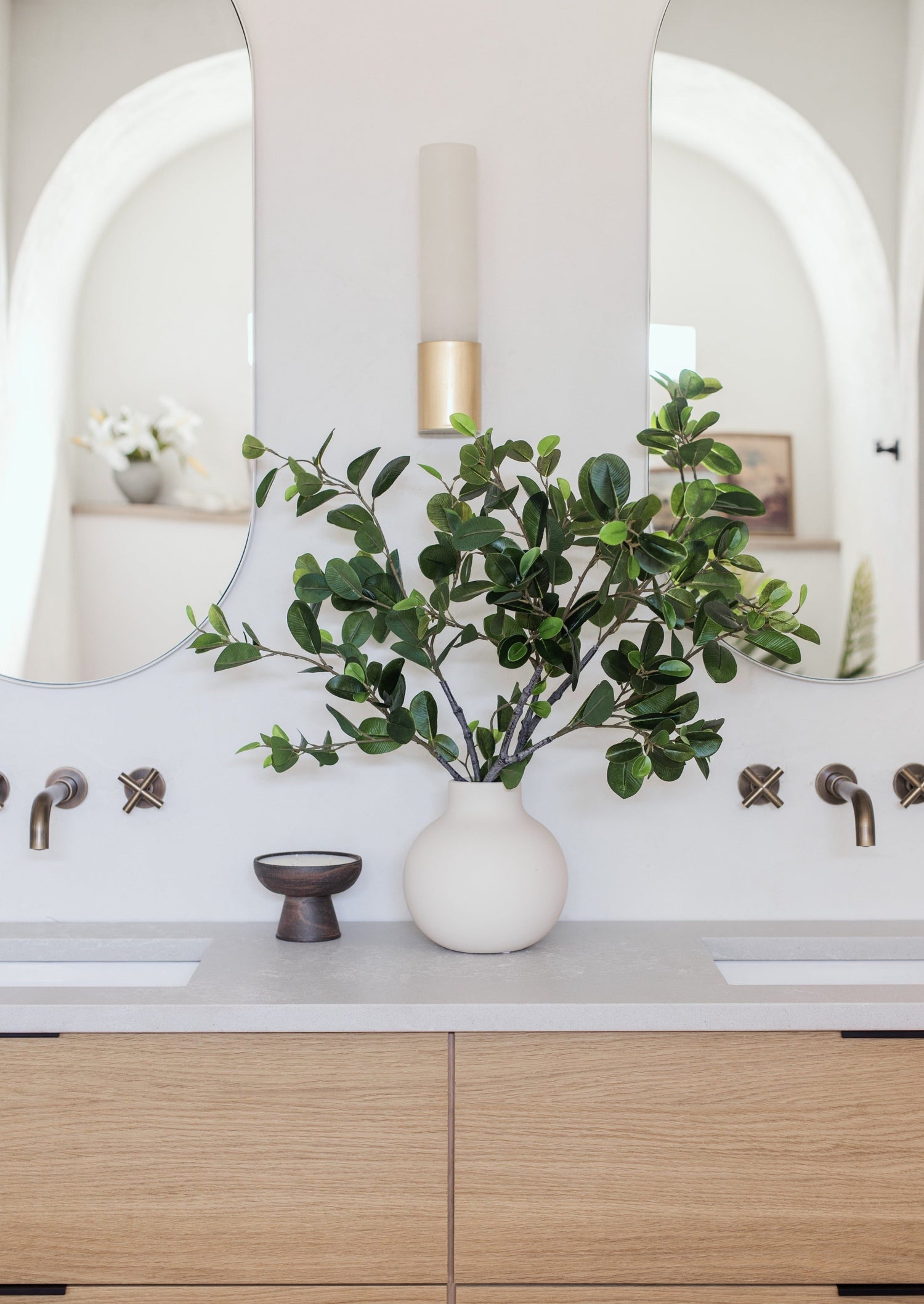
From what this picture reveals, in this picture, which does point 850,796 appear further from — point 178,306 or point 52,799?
point 178,306

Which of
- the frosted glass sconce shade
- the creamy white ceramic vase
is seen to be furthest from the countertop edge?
the frosted glass sconce shade

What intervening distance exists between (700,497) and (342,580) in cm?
49

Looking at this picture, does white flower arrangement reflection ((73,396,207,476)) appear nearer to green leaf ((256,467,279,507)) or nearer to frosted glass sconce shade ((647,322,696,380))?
green leaf ((256,467,279,507))

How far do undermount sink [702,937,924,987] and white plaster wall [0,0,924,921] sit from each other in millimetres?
102

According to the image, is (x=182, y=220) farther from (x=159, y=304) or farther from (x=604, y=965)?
(x=604, y=965)

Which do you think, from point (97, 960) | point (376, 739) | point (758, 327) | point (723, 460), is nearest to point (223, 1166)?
point (97, 960)

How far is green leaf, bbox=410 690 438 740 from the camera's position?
1450 millimetres

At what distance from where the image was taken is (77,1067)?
4.11 ft

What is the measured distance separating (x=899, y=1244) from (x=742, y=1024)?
1.05ft

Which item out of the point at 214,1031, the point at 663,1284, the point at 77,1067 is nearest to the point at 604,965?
the point at 663,1284

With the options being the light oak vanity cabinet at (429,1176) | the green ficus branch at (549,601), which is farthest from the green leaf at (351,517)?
the light oak vanity cabinet at (429,1176)

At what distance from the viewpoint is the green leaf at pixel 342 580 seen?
1442 millimetres

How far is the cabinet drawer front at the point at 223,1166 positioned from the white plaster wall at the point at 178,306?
2.29 feet

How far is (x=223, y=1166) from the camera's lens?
1.24 m
